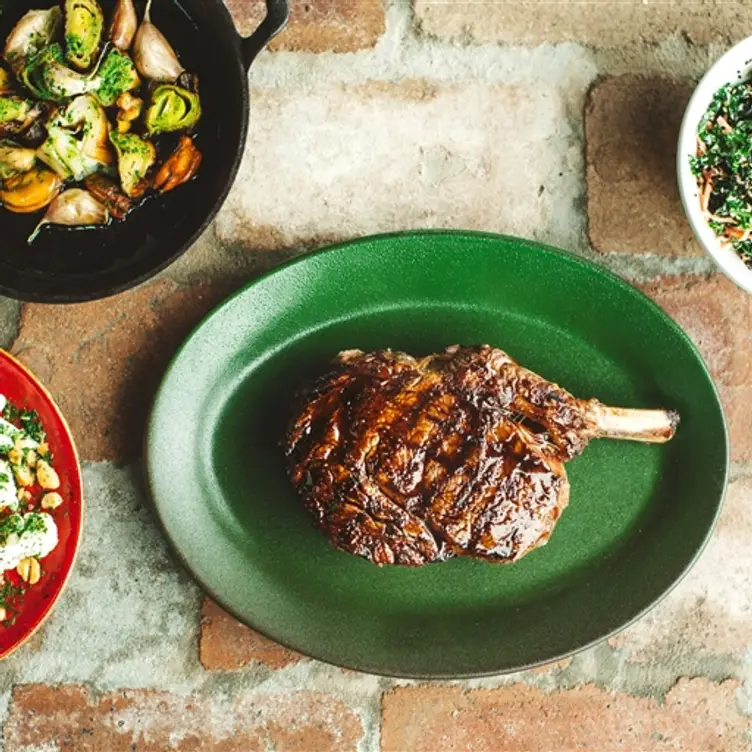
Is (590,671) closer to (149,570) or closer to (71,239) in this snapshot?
(149,570)

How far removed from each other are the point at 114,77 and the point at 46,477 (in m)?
0.74

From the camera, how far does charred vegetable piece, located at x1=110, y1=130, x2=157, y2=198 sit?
166 centimetres

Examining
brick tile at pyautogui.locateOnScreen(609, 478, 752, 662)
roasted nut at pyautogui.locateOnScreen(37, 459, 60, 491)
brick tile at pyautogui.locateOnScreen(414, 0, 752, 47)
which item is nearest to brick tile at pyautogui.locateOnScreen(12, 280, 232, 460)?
roasted nut at pyautogui.locateOnScreen(37, 459, 60, 491)

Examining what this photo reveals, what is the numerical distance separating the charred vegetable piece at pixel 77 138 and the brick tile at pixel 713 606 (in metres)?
1.38

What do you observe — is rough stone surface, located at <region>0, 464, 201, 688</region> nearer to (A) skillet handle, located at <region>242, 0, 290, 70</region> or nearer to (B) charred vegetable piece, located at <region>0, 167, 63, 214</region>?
(B) charred vegetable piece, located at <region>0, 167, 63, 214</region>

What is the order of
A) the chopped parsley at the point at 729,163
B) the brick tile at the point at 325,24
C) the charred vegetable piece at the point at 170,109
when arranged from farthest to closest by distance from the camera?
1. the brick tile at the point at 325,24
2. the chopped parsley at the point at 729,163
3. the charred vegetable piece at the point at 170,109

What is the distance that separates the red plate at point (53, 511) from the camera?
180 centimetres

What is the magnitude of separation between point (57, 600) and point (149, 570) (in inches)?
7.1

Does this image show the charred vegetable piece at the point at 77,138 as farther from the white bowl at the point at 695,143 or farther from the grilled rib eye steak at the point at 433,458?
the white bowl at the point at 695,143

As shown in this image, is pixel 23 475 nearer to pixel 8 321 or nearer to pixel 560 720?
pixel 8 321

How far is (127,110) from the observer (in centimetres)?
167

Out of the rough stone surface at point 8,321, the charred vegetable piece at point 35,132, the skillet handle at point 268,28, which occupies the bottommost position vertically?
the rough stone surface at point 8,321

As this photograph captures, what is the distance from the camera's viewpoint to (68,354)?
6.27 feet

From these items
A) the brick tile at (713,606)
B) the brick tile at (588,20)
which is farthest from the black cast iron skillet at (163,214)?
the brick tile at (713,606)
